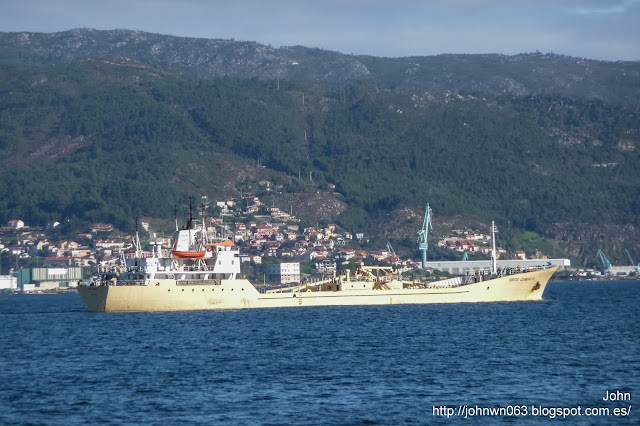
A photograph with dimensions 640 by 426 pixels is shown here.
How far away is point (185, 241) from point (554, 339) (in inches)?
1447

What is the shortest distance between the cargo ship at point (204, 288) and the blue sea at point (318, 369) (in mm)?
4455

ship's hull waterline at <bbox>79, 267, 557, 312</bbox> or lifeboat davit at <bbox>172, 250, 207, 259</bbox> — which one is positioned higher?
lifeboat davit at <bbox>172, 250, 207, 259</bbox>

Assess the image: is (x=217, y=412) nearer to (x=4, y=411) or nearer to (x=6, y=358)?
(x=4, y=411)

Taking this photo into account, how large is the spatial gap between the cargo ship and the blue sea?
4.46m

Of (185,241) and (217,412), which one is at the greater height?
(185,241)

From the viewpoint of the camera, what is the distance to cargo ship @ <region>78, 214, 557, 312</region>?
302 ft

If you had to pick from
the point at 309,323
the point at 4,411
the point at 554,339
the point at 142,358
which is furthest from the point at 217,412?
the point at 309,323

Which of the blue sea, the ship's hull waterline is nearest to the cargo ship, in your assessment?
the ship's hull waterline

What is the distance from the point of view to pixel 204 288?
9269 cm

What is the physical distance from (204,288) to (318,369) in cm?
3874

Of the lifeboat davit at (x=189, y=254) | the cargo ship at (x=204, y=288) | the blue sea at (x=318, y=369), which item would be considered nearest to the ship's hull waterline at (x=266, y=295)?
the cargo ship at (x=204, y=288)

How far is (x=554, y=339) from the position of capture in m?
69.1

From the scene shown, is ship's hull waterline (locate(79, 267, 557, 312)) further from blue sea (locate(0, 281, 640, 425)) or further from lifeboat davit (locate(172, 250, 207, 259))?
blue sea (locate(0, 281, 640, 425))

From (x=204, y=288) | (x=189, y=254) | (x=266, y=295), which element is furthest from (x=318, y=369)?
(x=266, y=295)
